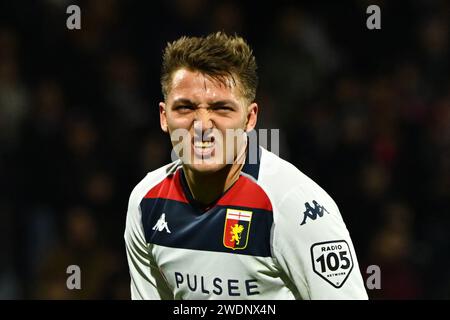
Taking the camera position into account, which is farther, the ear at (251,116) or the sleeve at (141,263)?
the sleeve at (141,263)

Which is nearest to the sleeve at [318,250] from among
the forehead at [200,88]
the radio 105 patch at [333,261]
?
the radio 105 patch at [333,261]

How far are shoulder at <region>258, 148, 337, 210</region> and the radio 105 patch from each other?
149 millimetres

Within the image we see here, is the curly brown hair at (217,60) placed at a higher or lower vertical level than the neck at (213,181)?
higher

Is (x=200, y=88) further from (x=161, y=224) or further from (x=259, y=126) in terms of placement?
(x=259, y=126)

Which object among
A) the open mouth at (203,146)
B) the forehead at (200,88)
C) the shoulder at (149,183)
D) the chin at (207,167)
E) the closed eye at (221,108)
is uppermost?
the forehead at (200,88)

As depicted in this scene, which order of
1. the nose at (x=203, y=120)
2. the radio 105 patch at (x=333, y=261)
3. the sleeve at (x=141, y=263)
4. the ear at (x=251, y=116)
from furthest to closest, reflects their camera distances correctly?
the sleeve at (x=141, y=263), the ear at (x=251, y=116), the nose at (x=203, y=120), the radio 105 patch at (x=333, y=261)

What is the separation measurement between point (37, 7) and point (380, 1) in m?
2.89

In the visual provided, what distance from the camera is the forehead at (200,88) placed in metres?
3.08

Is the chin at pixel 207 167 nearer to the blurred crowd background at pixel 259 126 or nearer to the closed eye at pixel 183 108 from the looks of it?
the closed eye at pixel 183 108

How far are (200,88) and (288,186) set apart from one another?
0.47 m

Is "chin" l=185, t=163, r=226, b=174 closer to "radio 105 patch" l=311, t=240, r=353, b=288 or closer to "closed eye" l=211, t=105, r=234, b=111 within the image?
"closed eye" l=211, t=105, r=234, b=111

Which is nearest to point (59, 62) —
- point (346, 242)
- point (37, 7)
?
point (37, 7)
